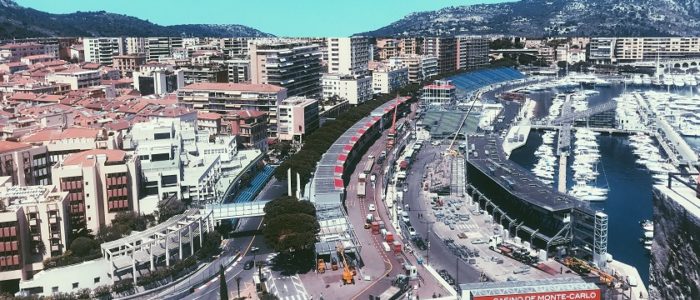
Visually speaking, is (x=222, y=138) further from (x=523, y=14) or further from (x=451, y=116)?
(x=523, y=14)

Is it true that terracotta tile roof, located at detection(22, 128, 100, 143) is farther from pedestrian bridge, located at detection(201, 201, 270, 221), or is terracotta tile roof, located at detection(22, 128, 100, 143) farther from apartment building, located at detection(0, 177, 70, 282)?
pedestrian bridge, located at detection(201, 201, 270, 221)

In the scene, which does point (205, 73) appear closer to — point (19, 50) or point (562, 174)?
point (19, 50)

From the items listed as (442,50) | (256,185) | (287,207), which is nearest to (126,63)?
(442,50)

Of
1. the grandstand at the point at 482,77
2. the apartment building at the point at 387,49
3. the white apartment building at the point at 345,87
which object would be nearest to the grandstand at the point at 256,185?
the white apartment building at the point at 345,87

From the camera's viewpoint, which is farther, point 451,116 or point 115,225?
point 451,116

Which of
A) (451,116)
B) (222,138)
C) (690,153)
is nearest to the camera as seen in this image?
(222,138)

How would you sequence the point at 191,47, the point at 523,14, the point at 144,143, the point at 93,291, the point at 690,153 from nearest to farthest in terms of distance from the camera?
the point at 93,291 < the point at 144,143 < the point at 690,153 < the point at 191,47 < the point at 523,14

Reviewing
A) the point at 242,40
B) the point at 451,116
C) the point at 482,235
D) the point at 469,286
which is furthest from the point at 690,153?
the point at 242,40

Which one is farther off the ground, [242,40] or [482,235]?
[242,40]
